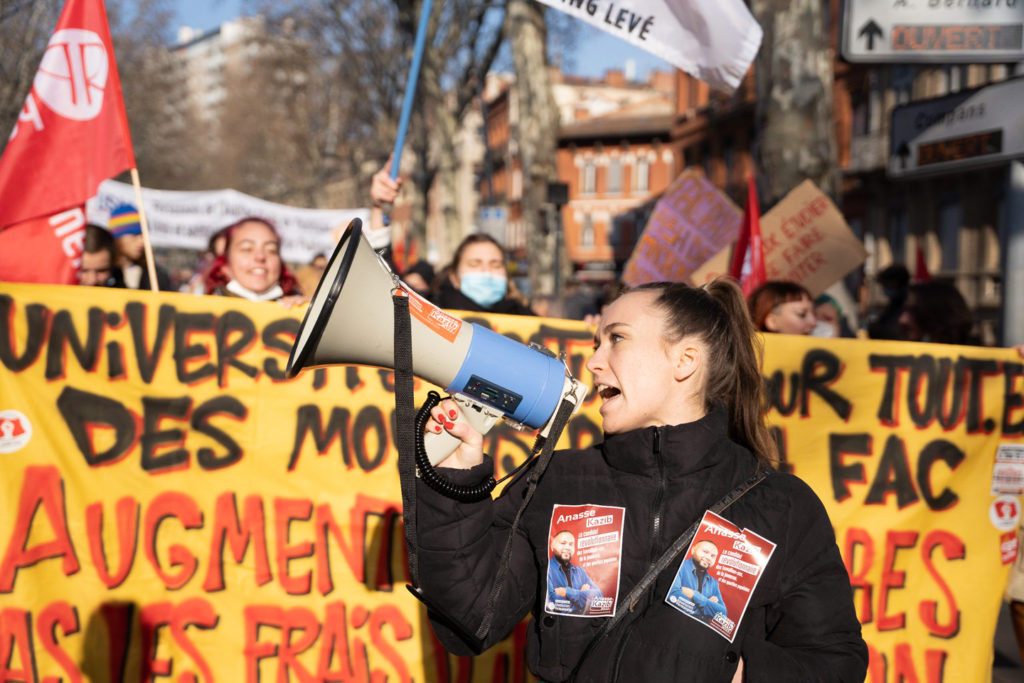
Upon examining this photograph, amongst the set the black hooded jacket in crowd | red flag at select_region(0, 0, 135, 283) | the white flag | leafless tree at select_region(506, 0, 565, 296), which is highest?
leafless tree at select_region(506, 0, 565, 296)

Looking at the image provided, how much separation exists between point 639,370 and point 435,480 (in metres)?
0.45

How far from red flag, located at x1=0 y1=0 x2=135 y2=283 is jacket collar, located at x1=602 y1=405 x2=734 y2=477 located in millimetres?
2507

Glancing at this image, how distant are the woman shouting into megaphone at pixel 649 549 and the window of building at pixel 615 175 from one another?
43231mm

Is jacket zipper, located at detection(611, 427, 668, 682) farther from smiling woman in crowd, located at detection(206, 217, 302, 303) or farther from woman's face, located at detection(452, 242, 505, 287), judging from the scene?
woman's face, located at detection(452, 242, 505, 287)

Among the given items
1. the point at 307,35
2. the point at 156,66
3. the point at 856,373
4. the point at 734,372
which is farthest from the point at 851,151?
the point at 734,372

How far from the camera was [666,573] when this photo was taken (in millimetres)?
1756

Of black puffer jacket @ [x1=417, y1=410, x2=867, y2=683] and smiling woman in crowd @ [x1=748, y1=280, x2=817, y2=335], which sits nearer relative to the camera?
black puffer jacket @ [x1=417, y1=410, x2=867, y2=683]

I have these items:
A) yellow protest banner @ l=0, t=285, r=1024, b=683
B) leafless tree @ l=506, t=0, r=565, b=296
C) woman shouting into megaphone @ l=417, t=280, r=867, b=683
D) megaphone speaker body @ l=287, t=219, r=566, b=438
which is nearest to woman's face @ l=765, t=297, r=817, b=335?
yellow protest banner @ l=0, t=285, r=1024, b=683

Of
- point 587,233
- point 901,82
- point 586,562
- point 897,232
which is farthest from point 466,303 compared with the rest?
point 587,233

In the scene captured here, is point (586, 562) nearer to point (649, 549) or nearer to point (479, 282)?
point (649, 549)

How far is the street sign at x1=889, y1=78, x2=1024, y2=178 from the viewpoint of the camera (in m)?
3.68

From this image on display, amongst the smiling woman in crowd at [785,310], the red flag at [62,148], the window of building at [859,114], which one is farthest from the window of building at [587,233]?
the red flag at [62,148]

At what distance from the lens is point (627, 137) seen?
43.5 meters

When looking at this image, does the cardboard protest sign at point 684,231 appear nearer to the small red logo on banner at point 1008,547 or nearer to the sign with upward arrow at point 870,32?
the sign with upward arrow at point 870,32
